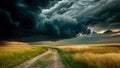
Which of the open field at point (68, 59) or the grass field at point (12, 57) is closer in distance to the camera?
the open field at point (68, 59)

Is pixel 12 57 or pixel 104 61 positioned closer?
pixel 104 61

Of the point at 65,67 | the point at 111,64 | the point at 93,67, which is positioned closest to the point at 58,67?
Result: the point at 65,67

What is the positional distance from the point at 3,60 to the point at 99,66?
42.4 feet

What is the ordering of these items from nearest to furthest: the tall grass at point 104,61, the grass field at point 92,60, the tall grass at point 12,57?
1. the tall grass at point 104,61
2. the grass field at point 92,60
3. the tall grass at point 12,57

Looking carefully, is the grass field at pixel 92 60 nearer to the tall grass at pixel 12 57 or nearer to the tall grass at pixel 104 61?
the tall grass at pixel 104 61

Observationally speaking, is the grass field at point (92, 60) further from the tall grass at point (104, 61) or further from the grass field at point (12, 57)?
the grass field at point (12, 57)

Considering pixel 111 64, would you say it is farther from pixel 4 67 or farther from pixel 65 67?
pixel 4 67

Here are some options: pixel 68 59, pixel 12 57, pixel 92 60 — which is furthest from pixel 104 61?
pixel 12 57

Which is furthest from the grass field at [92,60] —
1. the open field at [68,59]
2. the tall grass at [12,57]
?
the tall grass at [12,57]

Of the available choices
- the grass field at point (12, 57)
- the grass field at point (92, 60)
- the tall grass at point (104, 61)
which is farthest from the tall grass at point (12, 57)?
the tall grass at point (104, 61)

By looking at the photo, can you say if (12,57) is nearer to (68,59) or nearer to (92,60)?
(68,59)

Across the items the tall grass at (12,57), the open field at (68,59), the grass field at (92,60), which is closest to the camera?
the grass field at (92,60)

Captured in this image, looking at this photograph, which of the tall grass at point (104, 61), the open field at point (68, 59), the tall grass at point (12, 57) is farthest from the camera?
the tall grass at point (12, 57)

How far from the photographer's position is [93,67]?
2030 centimetres
